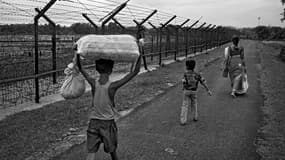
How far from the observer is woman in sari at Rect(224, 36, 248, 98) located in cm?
813

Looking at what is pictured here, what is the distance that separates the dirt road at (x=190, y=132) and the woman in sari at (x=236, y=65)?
537mm

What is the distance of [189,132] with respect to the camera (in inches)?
197

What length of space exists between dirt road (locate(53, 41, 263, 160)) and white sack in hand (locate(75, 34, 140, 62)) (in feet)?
5.02

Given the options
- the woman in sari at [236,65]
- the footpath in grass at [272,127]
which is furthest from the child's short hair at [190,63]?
the woman in sari at [236,65]

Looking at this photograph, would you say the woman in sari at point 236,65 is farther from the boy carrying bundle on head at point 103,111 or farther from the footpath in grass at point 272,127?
the boy carrying bundle on head at point 103,111

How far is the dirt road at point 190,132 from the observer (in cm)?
405

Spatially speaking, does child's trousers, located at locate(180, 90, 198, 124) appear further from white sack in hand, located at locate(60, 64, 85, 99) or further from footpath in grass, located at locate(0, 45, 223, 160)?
white sack in hand, located at locate(60, 64, 85, 99)

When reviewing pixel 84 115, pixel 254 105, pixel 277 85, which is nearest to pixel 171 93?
pixel 254 105

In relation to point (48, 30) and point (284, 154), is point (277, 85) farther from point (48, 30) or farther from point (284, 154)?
point (48, 30)

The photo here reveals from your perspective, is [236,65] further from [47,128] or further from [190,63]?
[47,128]

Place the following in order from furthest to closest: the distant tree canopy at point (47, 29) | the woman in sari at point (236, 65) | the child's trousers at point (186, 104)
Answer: the woman in sari at point (236, 65) < the distant tree canopy at point (47, 29) < the child's trousers at point (186, 104)

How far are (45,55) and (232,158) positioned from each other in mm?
8989

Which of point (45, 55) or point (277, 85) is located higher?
point (45, 55)

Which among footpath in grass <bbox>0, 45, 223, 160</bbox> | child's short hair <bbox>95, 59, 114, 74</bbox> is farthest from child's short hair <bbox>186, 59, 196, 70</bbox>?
child's short hair <bbox>95, 59, 114, 74</bbox>
